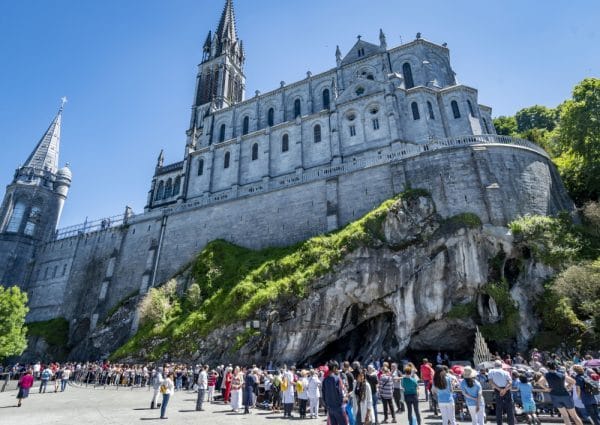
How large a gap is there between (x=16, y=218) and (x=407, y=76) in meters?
48.1

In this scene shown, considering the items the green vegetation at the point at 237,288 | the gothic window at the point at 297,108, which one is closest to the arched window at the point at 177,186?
the gothic window at the point at 297,108

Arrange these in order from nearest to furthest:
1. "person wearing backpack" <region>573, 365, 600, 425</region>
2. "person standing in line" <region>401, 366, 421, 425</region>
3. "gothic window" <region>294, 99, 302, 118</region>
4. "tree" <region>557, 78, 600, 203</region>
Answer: "person wearing backpack" <region>573, 365, 600, 425</region>, "person standing in line" <region>401, 366, 421, 425</region>, "tree" <region>557, 78, 600, 203</region>, "gothic window" <region>294, 99, 302, 118</region>

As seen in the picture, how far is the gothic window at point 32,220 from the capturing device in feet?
148

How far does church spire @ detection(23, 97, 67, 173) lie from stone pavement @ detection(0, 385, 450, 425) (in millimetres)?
41225

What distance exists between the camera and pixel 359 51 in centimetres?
4456

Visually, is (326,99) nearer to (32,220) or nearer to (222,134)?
(222,134)

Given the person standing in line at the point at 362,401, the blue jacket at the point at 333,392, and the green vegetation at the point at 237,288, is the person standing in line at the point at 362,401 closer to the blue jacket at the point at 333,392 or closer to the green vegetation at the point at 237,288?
the blue jacket at the point at 333,392

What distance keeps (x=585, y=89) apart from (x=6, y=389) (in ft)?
138

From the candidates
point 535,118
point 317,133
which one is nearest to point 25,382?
point 317,133

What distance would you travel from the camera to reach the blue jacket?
24.1 feet

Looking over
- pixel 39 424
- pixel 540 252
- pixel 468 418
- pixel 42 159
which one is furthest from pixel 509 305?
pixel 42 159

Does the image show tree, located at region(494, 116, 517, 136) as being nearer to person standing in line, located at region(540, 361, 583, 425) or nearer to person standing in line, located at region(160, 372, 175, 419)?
person standing in line, located at region(540, 361, 583, 425)

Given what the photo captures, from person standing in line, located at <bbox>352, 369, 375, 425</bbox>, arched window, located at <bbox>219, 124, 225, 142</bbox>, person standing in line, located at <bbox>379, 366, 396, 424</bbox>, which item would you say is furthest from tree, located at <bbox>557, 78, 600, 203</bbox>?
arched window, located at <bbox>219, 124, 225, 142</bbox>

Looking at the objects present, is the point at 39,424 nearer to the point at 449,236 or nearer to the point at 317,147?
the point at 449,236
